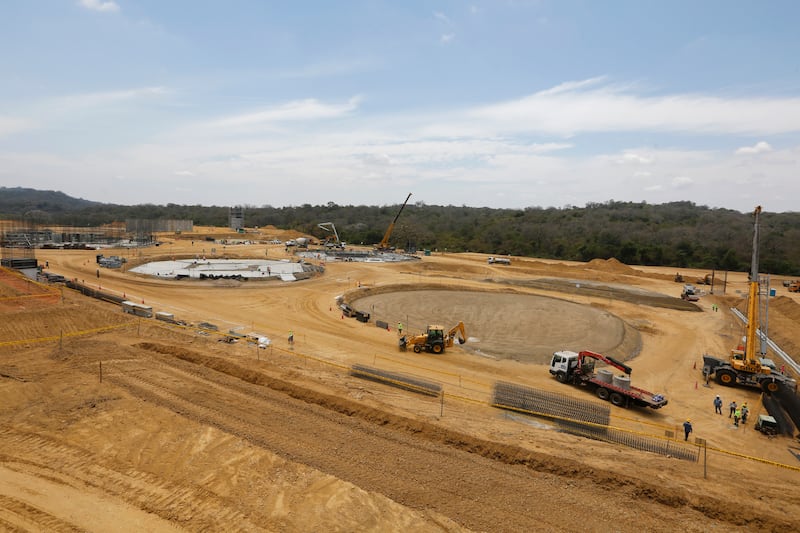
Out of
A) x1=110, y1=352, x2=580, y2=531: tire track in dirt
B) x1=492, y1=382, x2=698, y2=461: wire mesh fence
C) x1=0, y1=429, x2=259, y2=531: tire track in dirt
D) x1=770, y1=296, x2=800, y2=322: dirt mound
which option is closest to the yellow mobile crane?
x1=492, y1=382, x2=698, y2=461: wire mesh fence

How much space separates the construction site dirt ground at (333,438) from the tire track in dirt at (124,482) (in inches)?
1.9

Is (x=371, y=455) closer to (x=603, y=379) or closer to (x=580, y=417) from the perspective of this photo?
(x=580, y=417)

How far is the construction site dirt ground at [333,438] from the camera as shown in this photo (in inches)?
392

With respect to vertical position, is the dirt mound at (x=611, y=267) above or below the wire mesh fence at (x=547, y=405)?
above

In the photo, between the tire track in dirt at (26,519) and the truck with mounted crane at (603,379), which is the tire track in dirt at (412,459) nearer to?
the tire track in dirt at (26,519)

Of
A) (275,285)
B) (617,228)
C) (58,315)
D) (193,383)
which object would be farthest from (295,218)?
(193,383)

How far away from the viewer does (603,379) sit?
19625 mm

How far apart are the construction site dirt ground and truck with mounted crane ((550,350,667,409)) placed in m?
0.62

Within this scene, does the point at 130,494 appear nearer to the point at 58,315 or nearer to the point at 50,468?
the point at 50,468

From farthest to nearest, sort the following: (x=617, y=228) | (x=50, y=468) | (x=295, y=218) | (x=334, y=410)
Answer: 1. (x=295, y=218)
2. (x=617, y=228)
3. (x=334, y=410)
4. (x=50, y=468)

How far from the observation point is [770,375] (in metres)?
21.4

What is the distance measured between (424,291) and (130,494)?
35.4 meters

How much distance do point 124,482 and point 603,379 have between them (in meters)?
18.5

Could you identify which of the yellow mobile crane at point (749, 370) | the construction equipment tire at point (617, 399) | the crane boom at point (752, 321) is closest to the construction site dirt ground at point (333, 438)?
the construction equipment tire at point (617, 399)
